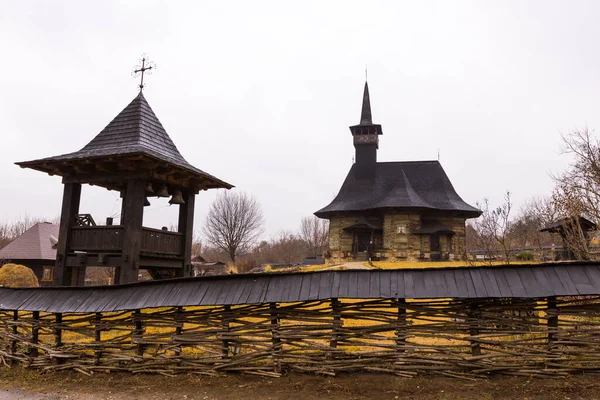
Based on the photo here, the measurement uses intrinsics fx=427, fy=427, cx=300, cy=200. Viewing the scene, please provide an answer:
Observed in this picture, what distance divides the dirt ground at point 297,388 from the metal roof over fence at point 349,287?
4.18 ft

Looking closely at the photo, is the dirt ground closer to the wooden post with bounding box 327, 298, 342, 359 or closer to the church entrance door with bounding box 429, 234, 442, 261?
the wooden post with bounding box 327, 298, 342, 359

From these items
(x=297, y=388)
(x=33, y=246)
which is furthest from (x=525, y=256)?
(x=33, y=246)

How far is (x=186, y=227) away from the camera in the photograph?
11.7 metres

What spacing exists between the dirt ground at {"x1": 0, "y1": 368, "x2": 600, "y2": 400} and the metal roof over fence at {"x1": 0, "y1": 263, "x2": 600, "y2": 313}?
127 centimetres

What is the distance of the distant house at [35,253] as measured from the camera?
33.2m

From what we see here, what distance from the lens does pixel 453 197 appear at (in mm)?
33406

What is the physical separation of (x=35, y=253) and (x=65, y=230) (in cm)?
2759

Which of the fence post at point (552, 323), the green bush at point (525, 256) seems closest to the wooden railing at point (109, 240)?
the fence post at point (552, 323)

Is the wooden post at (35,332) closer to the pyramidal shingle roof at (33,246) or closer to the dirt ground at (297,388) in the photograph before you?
the dirt ground at (297,388)

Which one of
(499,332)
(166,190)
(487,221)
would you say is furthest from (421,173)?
(499,332)

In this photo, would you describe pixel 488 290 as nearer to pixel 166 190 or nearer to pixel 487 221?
pixel 166 190

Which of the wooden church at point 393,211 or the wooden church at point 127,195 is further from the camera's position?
the wooden church at point 393,211

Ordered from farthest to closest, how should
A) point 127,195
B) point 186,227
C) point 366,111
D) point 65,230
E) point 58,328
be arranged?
point 366,111, point 186,227, point 65,230, point 127,195, point 58,328

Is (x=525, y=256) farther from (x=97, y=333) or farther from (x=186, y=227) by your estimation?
(x=97, y=333)
